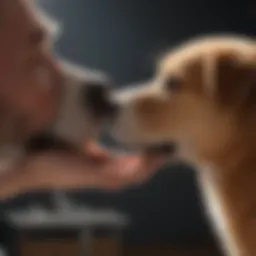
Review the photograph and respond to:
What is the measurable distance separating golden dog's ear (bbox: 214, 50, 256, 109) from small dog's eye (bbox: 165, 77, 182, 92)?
67mm

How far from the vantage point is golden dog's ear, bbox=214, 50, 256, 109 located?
2.95ft

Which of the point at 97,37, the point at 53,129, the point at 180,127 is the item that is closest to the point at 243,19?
the point at 97,37

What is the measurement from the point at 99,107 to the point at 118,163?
8 cm

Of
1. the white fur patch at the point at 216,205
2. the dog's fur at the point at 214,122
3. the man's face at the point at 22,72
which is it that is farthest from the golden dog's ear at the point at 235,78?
the man's face at the point at 22,72

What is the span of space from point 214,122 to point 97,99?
0.56ft

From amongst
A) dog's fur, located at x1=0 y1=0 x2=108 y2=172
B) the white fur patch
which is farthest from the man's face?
the white fur patch

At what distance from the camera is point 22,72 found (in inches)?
30.3

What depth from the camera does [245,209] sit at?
0.86m

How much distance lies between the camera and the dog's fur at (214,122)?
2.86 feet

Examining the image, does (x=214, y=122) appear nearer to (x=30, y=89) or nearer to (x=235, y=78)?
(x=235, y=78)

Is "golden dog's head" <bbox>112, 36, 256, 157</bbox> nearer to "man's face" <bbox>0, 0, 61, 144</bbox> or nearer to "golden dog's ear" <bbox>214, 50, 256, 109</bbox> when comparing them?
"golden dog's ear" <bbox>214, 50, 256, 109</bbox>

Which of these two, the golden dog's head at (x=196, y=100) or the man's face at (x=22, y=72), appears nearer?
the man's face at (x=22, y=72)

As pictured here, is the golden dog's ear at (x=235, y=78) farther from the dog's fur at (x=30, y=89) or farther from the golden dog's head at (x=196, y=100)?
the dog's fur at (x=30, y=89)

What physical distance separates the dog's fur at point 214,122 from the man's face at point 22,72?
0.48ft
